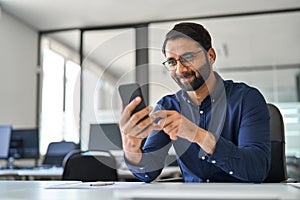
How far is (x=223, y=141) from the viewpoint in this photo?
1139 millimetres

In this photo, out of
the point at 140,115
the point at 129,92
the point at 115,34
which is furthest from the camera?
the point at 115,34

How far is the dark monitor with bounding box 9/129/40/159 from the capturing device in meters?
4.01

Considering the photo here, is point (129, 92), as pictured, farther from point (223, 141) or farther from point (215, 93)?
point (215, 93)

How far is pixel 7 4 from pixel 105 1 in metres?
1.28

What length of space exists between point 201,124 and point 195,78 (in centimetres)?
25

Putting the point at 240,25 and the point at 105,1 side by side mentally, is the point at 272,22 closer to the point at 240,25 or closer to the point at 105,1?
the point at 240,25

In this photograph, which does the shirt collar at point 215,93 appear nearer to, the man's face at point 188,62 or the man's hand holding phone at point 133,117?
the man's face at point 188,62

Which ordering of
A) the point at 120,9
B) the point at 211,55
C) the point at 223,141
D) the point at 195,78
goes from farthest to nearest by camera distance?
the point at 120,9, the point at 211,55, the point at 195,78, the point at 223,141

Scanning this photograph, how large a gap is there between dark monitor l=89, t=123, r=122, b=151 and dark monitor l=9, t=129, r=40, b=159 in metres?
2.65

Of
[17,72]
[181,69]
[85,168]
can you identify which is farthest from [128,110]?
[17,72]

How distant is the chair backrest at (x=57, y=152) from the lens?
4176 millimetres

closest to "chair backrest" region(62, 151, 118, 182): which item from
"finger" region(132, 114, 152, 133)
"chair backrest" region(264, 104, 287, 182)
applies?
"chair backrest" region(264, 104, 287, 182)

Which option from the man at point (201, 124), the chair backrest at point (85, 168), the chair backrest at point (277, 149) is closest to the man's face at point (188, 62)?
the man at point (201, 124)

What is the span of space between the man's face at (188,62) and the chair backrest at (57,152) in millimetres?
3072
